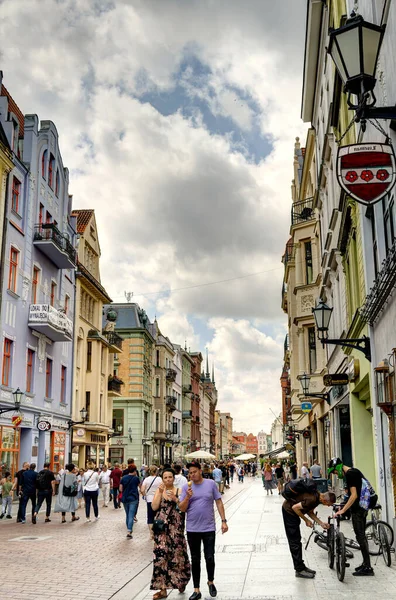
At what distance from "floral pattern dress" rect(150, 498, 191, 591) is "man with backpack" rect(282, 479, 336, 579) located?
6.29 feet

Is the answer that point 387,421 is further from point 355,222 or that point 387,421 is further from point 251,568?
point 355,222

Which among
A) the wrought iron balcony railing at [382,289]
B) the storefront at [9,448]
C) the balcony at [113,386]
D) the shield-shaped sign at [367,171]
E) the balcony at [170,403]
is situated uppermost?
the balcony at [170,403]

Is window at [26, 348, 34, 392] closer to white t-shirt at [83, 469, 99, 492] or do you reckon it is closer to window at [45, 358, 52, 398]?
window at [45, 358, 52, 398]

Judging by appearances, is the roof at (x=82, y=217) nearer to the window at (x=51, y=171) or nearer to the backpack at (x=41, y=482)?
the window at (x=51, y=171)

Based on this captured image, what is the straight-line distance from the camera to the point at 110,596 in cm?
862

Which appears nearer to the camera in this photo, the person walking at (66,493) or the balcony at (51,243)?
the person walking at (66,493)

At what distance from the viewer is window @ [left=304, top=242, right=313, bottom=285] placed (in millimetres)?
30609

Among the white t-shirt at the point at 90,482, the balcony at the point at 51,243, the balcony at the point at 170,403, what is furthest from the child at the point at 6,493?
the balcony at the point at 170,403

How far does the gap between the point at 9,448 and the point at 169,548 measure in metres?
19.7

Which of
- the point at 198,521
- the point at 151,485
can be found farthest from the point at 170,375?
the point at 198,521

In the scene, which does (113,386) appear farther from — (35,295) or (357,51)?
(357,51)

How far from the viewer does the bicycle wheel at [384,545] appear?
33.3 ft

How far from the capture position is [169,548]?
857 cm

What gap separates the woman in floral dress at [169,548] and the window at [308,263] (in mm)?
22718
